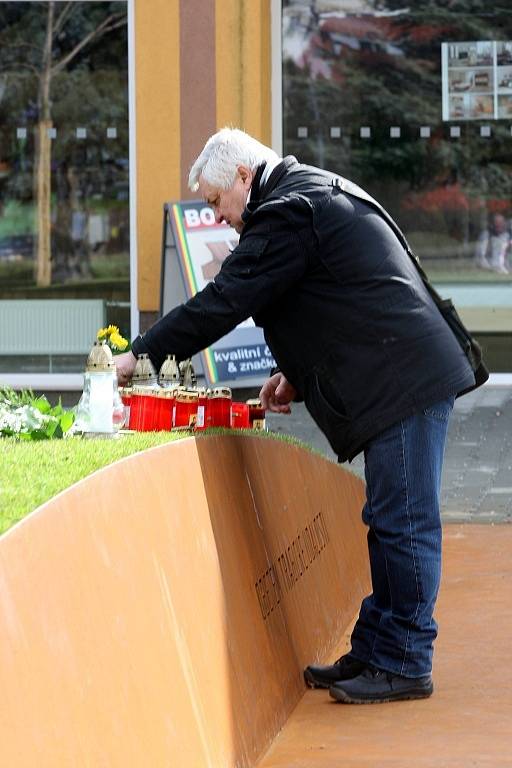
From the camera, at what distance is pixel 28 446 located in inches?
158

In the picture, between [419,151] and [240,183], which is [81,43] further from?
[240,183]

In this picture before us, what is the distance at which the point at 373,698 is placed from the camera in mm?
4617

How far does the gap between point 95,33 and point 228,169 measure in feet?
25.7

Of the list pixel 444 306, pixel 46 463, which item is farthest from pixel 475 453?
pixel 46 463

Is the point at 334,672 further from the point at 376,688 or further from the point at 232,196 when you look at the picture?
the point at 232,196

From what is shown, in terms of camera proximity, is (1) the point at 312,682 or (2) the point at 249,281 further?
(1) the point at 312,682

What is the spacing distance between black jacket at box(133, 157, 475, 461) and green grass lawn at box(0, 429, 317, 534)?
14.0 inches

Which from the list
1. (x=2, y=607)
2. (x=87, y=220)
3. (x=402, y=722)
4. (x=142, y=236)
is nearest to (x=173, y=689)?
(x=2, y=607)

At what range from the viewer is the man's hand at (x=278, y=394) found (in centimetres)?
488

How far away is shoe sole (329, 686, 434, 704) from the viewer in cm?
461

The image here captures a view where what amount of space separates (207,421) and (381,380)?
0.66 metres

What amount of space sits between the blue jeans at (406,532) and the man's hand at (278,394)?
0.42m

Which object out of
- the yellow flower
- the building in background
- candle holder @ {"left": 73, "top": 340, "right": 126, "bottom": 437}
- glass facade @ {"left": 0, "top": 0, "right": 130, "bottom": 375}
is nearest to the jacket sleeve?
candle holder @ {"left": 73, "top": 340, "right": 126, "bottom": 437}

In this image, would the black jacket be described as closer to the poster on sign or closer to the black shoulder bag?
the black shoulder bag
